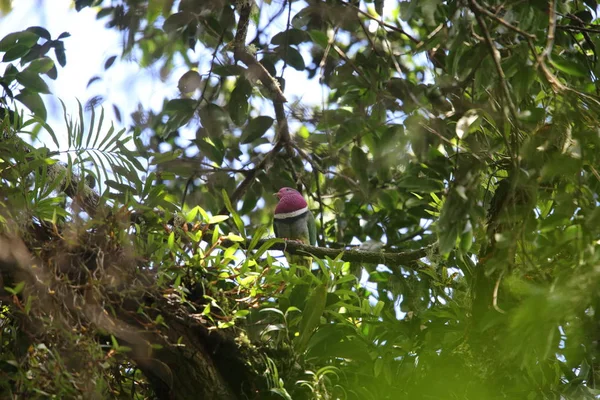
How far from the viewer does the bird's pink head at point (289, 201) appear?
2469mm

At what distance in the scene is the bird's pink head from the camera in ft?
8.10

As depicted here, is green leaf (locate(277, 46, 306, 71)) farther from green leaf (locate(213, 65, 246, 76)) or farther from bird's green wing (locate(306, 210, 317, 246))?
bird's green wing (locate(306, 210, 317, 246))

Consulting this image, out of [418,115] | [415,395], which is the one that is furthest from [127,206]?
[415,395]

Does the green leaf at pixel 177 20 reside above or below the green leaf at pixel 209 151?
above

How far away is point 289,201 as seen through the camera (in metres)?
2.57

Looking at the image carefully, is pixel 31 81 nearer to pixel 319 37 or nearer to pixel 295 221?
pixel 319 37

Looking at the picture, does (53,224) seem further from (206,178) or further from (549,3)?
(206,178)

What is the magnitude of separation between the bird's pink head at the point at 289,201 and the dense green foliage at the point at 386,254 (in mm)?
957

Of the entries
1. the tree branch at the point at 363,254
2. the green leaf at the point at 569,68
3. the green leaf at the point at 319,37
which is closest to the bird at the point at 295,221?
the tree branch at the point at 363,254

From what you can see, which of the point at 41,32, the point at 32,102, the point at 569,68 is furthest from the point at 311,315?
the point at 41,32

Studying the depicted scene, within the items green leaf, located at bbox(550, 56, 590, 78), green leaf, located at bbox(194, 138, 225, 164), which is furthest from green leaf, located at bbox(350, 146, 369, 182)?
green leaf, located at bbox(194, 138, 225, 164)

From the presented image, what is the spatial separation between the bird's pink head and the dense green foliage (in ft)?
3.14

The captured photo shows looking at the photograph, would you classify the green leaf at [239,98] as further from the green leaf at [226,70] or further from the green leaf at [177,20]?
the green leaf at [177,20]

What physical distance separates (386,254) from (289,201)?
1.08 metres
